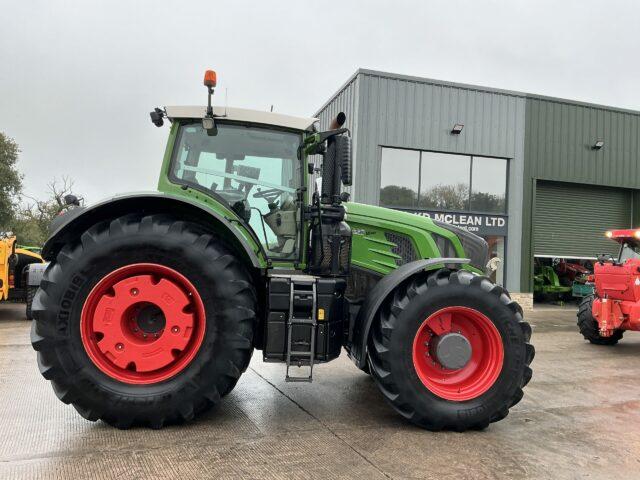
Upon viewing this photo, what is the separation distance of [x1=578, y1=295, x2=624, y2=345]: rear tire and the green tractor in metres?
5.31

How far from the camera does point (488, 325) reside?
12.6 ft

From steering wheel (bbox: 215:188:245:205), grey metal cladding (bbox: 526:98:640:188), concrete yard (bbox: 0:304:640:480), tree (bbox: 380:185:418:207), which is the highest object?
grey metal cladding (bbox: 526:98:640:188)

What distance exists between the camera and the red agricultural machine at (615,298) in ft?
25.4

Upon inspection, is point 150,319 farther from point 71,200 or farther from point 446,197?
point 446,197

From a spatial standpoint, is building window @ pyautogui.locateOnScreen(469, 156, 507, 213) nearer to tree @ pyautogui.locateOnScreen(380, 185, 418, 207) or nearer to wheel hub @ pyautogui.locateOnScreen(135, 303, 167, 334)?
tree @ pyautogui.locateOnScreen(380, 185, 418, 207)

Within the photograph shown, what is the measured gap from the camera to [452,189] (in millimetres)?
13938

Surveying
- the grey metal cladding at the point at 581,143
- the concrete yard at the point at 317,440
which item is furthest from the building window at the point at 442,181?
the concrete yard at the point at 317,440

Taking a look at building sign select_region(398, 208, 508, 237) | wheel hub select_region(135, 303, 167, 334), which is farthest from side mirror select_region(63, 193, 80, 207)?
building sign select_region(398, 208, 508, 237)

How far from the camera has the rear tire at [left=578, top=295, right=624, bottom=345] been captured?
27.1 ft

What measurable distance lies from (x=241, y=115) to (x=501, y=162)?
12154mm

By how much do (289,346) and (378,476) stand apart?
1123 mm

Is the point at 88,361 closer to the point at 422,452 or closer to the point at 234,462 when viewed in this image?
the point at 234,462

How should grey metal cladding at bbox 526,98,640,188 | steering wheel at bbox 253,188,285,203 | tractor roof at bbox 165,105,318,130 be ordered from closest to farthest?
tractor roof at bbox 165,105,318,130, steering wheel at bbox 253,188,285,203, grey metal cladding at bbox 526,98,640,188

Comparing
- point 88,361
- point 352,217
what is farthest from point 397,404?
point 88,361
